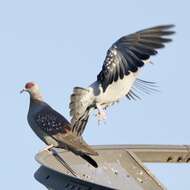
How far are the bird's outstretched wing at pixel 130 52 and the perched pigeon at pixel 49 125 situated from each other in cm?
61

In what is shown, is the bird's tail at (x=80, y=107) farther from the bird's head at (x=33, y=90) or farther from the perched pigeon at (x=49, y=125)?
the bird's head at (x=33, y=90)

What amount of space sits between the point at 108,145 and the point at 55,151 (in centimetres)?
62

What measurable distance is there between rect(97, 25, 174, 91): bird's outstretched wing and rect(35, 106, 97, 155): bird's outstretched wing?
1.93 ft

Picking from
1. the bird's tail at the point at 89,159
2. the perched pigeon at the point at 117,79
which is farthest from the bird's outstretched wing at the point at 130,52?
the bird's tail at the point at 89,159

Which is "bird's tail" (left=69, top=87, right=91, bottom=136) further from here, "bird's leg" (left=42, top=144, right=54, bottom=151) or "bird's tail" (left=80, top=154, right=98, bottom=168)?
"bird's tail" (left=80, top=154, right=98, bottom=168)

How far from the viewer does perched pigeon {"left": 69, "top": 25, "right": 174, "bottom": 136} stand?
351 inches

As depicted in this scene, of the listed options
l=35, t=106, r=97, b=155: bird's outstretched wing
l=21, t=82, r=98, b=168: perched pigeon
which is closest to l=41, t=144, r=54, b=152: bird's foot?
l=21, t=82, r=98, b=168: perched pigeon

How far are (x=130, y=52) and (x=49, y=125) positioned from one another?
1140 millimetres

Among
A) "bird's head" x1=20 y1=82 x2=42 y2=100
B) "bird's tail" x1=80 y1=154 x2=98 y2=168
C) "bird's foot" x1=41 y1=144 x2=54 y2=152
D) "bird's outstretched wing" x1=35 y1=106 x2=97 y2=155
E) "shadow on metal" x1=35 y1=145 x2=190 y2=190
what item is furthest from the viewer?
"bird's head" x1=20 y1=82 x2=42 y2=100

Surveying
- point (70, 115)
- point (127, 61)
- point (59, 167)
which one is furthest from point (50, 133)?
point (59, 167)

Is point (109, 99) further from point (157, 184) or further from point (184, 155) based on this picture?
point (157, 184)

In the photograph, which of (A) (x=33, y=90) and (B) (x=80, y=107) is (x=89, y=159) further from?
(A) (x=33, y=90)

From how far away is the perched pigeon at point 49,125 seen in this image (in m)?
8.65

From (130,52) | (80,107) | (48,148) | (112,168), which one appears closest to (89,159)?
(112,168)
